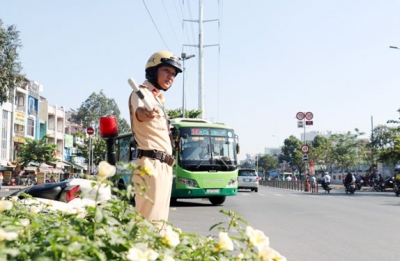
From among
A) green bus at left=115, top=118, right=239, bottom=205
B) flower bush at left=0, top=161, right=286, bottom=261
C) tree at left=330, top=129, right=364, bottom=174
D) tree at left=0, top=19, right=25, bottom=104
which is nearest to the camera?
flower bush at left=0, top=161, right=286, bottom=261

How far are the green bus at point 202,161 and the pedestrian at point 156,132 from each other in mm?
10770

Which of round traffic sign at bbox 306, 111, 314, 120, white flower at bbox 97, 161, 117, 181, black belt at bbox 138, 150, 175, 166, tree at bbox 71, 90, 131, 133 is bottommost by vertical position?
white flower at bbox 97, 161, 117, 181

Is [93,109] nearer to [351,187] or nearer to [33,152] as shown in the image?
[33,152]

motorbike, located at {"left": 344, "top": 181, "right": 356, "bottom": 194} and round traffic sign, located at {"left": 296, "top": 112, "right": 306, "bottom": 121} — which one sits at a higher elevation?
round traffic sign, located at {"left": 296, "top": 112, "right": 306, "bottom": 121}

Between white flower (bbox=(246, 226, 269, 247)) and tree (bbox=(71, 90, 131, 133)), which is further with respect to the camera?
tree (bbox=(71, 90, 131, 133))

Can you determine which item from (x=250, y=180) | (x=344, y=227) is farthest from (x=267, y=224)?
(x=250, y=180)

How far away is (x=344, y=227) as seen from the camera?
9.97 meters

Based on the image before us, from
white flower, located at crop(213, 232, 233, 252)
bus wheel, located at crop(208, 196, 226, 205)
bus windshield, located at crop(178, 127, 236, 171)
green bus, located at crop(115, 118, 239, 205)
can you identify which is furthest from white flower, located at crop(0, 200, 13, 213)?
bus wheel, located at crop(208, 196, 226, 205)

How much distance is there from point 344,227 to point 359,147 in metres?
67.1

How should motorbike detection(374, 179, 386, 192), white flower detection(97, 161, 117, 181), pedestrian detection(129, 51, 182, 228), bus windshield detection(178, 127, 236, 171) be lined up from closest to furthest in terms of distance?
1. white flower detection(97, 161, 117, 181)
2. pedestrian detection(129, 51, 182, 228)
3. bus windshield detection(178, 127, 236, 171)
4. motorbike detection(374, 179, 386, 192)

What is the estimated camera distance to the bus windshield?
15.5 meters

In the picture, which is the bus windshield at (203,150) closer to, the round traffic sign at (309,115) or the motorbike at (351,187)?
the motorbike at (351,187)

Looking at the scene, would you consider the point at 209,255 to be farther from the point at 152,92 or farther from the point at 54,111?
the point at 54,111

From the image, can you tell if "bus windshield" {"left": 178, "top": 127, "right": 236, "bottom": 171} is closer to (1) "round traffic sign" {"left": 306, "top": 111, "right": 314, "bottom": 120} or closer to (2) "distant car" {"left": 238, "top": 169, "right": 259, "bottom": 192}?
(2) "distant car" {"left": 238, "top": 169, "right": 259, "bottom": 192}
